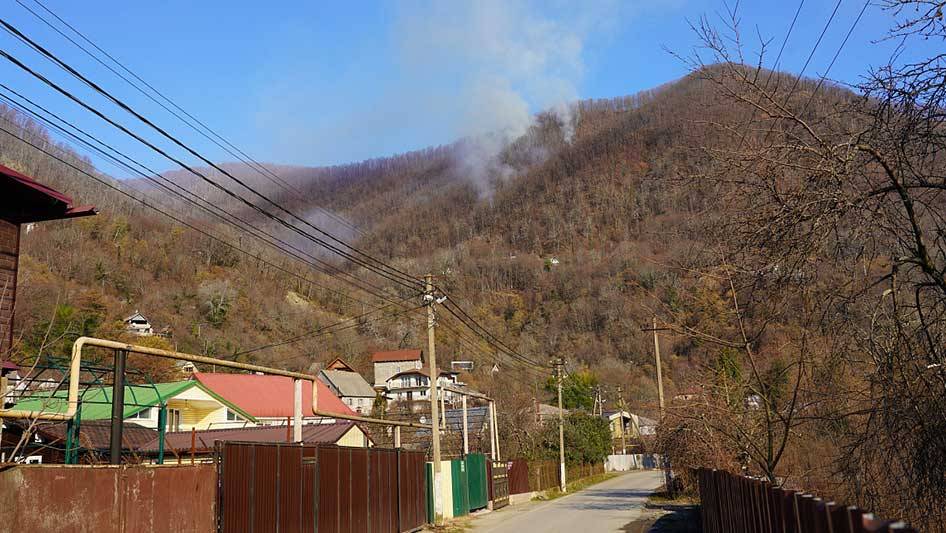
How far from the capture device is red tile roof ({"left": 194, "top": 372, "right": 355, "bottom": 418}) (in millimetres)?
47031

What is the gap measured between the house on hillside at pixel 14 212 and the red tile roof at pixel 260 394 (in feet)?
90.6

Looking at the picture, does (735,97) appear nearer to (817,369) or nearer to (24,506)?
(817,369)

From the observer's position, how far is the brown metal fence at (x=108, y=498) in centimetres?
854

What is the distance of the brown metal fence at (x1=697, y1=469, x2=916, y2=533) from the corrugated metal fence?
24.5 ft

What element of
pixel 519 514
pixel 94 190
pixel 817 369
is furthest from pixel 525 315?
pixel 817 369

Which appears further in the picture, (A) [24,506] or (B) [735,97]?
(A) [24,506]

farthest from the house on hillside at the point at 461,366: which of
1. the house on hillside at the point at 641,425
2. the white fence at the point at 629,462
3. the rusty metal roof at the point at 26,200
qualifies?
the rusty metal roof at the point at 26,200

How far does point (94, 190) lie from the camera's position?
104 m

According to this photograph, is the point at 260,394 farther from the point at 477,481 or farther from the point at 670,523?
the point at 670,523

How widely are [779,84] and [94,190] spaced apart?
4384 inches

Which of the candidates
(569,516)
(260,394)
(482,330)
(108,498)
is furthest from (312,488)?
(482,330)

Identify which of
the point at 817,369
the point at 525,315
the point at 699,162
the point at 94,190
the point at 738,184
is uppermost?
the point at 94,190

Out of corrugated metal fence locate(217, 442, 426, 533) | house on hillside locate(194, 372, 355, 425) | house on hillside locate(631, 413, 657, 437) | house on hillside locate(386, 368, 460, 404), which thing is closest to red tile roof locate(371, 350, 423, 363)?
house on hillside locate(386, 368, 460, 404)

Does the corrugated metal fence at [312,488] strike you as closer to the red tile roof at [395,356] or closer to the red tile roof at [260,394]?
the red tile roof at [260,394]
